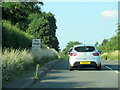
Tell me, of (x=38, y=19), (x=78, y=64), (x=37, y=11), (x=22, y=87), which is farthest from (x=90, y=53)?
(x=38, y=19)

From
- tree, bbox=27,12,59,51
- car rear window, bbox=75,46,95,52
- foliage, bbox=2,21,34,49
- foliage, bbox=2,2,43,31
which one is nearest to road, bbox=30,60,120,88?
car rear window, bbox=75,46,95,52

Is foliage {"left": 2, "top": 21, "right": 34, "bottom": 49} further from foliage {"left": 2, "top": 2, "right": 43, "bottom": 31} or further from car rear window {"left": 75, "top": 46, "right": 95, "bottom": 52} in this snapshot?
car rear window {"left": 75, "top": 46, "right": 95, "bottom": 52}

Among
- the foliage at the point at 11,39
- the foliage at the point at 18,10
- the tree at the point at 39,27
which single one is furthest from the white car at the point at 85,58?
the tree at the point at 39,27

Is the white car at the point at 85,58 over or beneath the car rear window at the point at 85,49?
beneath

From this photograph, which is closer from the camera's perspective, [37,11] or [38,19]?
[37,11]

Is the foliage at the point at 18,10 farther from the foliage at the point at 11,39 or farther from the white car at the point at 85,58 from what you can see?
the white car at the point at 85,58

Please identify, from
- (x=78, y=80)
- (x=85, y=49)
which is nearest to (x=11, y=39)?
(x=85, y=49)

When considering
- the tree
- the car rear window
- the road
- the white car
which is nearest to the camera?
the road

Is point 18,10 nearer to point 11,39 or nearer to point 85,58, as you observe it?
point 11,39

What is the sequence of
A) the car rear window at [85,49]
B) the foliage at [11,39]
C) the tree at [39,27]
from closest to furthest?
1. the car rear window at [85,49]
2. the foliage at [11,39]
3. the tree at [39,27]

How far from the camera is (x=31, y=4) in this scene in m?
21.9

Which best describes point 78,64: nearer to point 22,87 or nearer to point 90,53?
point 90,53

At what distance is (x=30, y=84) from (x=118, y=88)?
355 cm

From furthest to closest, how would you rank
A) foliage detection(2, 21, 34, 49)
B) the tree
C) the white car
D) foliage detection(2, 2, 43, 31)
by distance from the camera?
the tree
foliage detection(2, 21, 34, 49)
the white car
foliage detection(2, 2, 43, 31)
